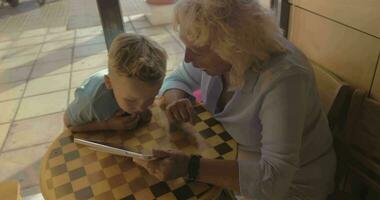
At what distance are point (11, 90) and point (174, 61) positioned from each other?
1.48m

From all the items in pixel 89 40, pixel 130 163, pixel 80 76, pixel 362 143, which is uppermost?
pixel 130 163

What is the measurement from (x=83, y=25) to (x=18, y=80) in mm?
1251

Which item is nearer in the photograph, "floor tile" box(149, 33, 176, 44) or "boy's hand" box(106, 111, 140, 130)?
"boy's hand" box(106, 111, 140, 130)

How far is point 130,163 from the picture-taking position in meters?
0.97

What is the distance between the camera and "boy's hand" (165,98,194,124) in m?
1.11

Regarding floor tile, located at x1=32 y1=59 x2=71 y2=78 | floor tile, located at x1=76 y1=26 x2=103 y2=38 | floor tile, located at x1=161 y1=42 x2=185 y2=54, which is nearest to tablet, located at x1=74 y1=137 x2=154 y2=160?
floor tile, located at x1=161 y1=42 x2=185 y2=54

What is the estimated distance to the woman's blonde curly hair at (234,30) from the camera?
90 centimetres

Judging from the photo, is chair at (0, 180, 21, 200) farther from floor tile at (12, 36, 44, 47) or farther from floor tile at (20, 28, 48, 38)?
floor tile at (20, 28, 48, 38)

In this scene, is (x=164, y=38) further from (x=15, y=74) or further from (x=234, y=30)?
(x=234, y=30)

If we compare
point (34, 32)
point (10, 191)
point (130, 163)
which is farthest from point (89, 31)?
point (130, 163)

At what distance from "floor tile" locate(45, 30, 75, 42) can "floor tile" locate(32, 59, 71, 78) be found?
564mm

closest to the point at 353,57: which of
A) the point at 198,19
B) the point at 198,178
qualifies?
the point at 198,19

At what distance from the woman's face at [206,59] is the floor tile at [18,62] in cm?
281

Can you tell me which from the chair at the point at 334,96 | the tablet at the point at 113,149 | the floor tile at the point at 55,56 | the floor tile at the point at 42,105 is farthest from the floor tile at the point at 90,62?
the chair at the point at 334,96
